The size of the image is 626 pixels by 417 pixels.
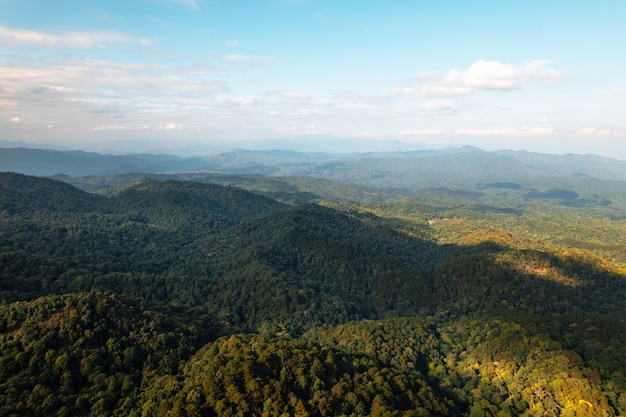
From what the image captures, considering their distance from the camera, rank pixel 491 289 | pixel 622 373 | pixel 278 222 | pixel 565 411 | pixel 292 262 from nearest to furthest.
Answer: pixel 565 411 → pixel 622 373 → pixel 491 289 → pixel 292 262 → pixel 278 222

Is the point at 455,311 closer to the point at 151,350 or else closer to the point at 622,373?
the point at 622,373

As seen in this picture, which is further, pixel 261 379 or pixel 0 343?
pixel 0 343

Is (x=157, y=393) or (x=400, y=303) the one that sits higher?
(x=157, y=393)

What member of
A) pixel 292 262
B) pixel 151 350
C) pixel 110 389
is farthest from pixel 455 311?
pixel 110 389

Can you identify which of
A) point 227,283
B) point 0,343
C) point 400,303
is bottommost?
point 400,303

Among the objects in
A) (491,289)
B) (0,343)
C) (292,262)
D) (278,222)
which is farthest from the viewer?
(278,222)

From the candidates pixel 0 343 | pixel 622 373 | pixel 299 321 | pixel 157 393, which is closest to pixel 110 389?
pixel 157 393

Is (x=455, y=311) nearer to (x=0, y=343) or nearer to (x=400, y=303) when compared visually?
(x=400, y=303)
